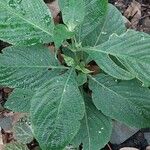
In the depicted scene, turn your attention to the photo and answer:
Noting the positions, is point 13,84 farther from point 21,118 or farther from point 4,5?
point 21,118

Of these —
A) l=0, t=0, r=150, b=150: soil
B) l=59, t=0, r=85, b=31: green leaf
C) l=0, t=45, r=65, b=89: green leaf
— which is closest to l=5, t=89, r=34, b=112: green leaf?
l=0, t=45, r=65, b=89: green leaf

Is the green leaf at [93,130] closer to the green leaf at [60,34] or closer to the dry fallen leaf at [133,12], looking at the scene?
the green leaf at [60,34]

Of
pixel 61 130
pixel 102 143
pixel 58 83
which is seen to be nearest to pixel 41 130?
pixel 61 130

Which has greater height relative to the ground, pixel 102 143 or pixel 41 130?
pixel 41 130

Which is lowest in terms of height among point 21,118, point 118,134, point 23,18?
point 118,134

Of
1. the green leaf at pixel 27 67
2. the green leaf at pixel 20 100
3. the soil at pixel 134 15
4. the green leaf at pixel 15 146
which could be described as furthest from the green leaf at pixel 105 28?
the green leaf at pixel 15 146

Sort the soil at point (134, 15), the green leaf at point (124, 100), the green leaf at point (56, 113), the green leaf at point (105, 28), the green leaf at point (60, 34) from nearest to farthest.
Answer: the green leaf at point (60, 34), the green leaf at point (56, 113), the green leaf at point (124, 100), the green leaf at point (105, 28), the soil at point (134, 15)
